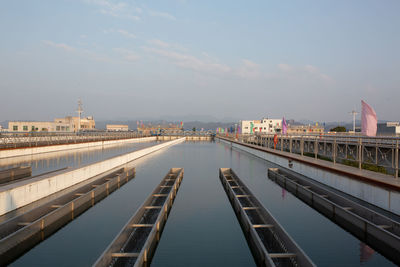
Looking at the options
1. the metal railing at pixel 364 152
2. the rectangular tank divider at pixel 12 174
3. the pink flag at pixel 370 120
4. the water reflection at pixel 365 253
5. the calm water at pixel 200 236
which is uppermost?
the pink flag at pixel 370 120

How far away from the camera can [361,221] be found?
762cm

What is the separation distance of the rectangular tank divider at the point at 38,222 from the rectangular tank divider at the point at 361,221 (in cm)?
828

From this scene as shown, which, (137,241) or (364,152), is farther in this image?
(364,152)

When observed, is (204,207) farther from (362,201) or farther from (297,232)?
(362,201)

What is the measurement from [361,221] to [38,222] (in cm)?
868

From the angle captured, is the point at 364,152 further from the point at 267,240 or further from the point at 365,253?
the point at 267,240

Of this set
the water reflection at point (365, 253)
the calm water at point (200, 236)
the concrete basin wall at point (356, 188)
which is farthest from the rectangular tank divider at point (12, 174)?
the concrete basin wall at point (356, 188)

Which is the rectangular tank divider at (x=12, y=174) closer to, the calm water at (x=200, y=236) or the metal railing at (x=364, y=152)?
the calm water at (x=200, y=236)

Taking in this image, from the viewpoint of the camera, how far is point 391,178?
30.4ft

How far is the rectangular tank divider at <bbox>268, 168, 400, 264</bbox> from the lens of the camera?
6441 mm

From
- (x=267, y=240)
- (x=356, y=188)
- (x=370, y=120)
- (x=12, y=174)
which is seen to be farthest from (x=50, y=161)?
(x=370, y=120)

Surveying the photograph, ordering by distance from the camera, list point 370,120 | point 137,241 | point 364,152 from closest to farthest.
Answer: point 137,241 → point 370,120 → point 364,152

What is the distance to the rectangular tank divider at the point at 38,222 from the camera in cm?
645

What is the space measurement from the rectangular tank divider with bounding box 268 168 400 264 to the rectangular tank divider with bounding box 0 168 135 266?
8.28m
